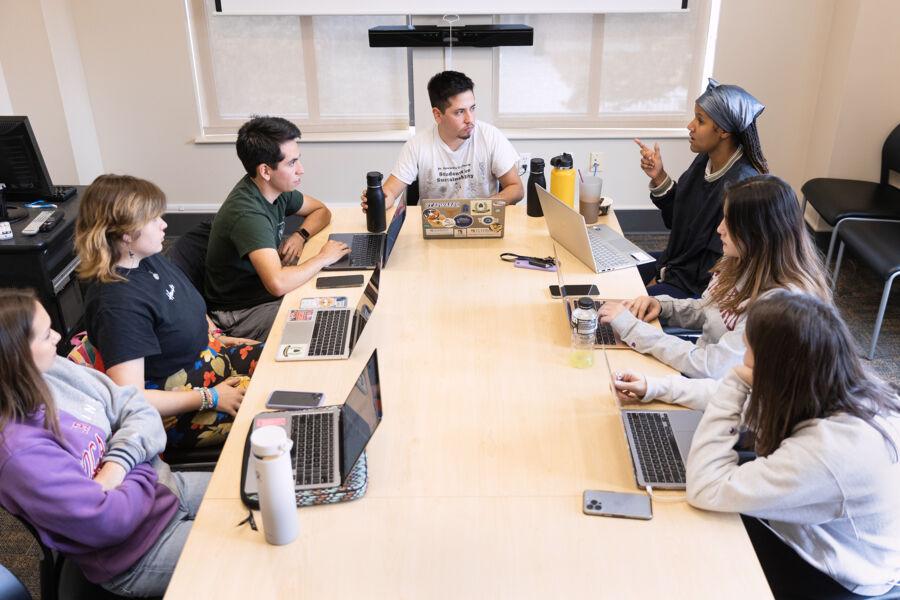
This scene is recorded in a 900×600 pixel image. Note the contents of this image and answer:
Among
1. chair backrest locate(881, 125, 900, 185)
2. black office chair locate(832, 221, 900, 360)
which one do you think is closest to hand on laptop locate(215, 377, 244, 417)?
black office chair locate(832, 221, 900, 360)

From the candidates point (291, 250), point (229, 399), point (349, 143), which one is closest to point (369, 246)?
point (291, 250)

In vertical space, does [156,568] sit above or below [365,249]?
below

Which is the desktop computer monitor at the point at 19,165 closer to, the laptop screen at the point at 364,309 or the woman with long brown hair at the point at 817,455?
the laptop screen at the point at 364,309

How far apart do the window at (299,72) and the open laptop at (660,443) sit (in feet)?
10.3

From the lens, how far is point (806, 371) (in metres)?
1.35

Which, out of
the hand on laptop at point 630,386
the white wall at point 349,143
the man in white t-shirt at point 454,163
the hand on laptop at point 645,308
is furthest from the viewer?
the white wall at point 349,143

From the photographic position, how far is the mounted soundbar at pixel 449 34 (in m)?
4.11

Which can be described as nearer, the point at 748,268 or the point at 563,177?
the point at 748,268

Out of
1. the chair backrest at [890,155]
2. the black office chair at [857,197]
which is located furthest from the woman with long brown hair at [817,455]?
the chair backrest at [890,155]

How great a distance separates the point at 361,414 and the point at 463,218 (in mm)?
1328

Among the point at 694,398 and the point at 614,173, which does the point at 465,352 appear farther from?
the point at 614,173

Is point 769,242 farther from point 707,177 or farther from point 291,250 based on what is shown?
point 291,250

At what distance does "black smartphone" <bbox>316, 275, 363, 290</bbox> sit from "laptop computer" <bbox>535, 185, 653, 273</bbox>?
2.36 ft

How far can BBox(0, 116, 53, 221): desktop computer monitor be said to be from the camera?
Answer: 2.87 m
